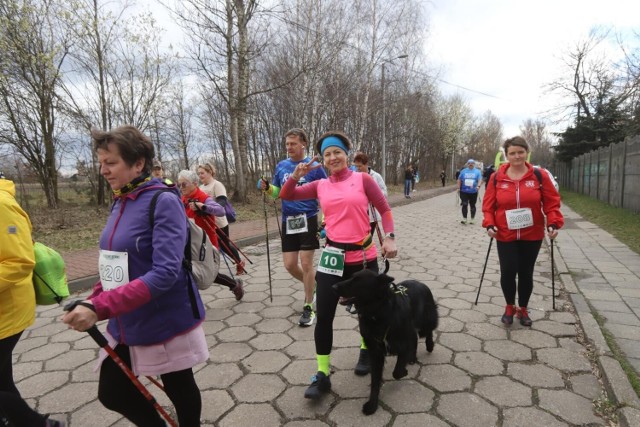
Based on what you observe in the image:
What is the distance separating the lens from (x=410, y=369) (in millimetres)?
3164

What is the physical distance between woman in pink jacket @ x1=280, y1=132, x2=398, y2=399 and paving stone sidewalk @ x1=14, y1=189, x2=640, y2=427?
415mm

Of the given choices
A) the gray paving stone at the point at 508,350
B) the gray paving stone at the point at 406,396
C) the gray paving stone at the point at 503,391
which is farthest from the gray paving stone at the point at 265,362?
the gray paving stone at the point at 508,350

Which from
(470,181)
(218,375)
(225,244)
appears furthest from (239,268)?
(470,181)

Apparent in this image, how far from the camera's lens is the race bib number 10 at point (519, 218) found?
3.67 metres

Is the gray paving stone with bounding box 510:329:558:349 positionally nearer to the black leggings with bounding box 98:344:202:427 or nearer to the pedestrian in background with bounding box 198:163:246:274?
the black leggings with bounding box 98:344:202:427

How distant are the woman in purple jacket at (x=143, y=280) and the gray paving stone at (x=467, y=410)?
5.88ft

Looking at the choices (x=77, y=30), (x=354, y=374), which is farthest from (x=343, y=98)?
(x=354, y=374)

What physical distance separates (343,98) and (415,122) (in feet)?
53.7

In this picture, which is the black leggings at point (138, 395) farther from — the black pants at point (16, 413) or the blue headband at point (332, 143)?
the blue headband at point (332, 143)

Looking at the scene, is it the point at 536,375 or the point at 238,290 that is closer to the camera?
the point at 536,375

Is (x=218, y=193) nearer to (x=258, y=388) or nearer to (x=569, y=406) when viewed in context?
(x=258, y=388)

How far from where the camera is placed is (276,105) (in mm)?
22328

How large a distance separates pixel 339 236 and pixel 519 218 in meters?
2.07

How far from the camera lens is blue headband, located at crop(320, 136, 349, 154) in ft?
9.29
